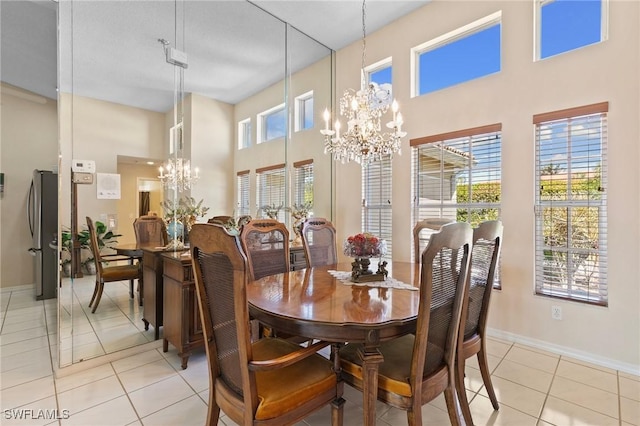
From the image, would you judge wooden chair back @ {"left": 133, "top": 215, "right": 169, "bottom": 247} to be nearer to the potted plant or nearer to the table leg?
the potted plant

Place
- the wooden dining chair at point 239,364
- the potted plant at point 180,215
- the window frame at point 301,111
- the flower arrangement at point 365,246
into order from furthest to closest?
the window frame at point 301,111
the potted plant at point 180,215
the flower arrangement at point 365,246
the wooden dining chair at point 239,364

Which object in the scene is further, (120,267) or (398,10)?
(398,10)

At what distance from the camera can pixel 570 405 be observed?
1.97 metres

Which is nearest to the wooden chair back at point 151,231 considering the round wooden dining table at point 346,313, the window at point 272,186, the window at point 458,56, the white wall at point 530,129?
the window at point 272,186

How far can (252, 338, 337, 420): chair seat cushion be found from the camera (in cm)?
125

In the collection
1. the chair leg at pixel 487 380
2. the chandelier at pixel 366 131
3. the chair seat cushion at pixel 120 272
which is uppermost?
the chandelier at pixel 366 131

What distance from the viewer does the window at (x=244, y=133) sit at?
393 cm

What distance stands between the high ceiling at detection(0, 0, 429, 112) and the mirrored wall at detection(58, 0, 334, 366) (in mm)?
12

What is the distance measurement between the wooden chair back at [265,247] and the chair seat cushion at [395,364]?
104cm

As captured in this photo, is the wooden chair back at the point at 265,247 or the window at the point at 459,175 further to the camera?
the window at the point at 459,175

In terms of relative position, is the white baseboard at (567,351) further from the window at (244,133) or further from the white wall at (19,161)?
the white wall at (19,161)

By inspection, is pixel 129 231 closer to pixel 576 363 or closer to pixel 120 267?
pixel 120 267

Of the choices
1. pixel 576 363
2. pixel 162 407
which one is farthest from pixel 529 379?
pixel 162 407

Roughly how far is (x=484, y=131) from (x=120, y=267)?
3976 mm
